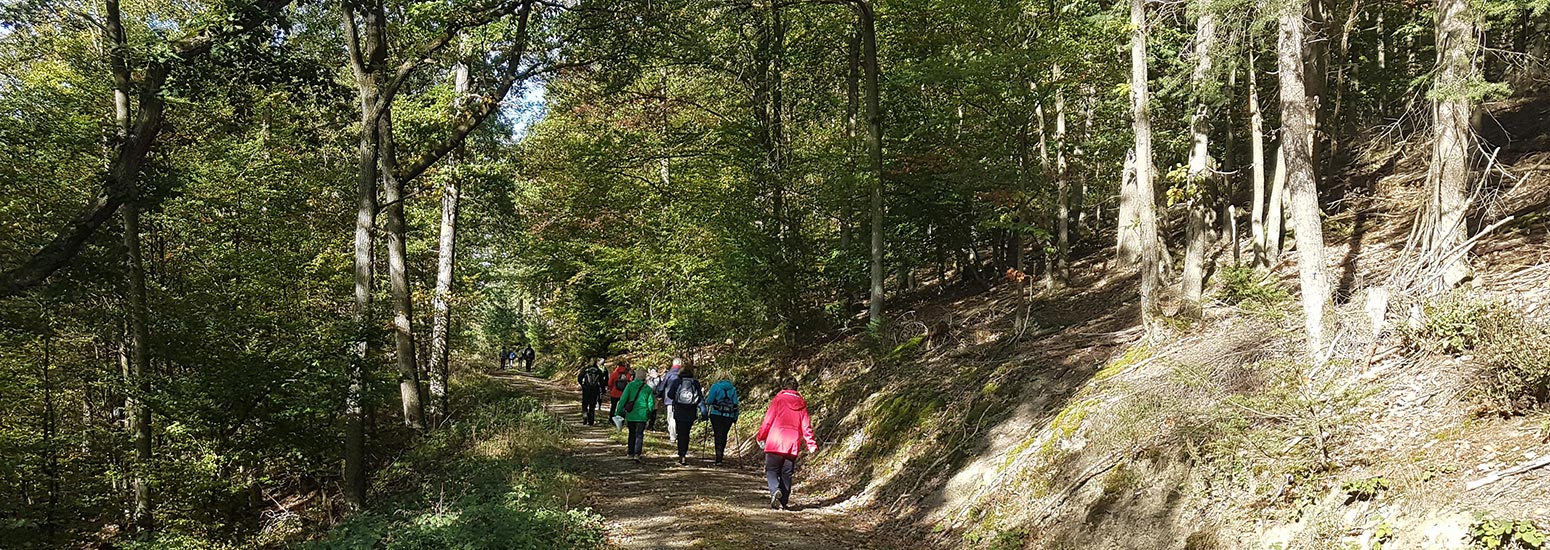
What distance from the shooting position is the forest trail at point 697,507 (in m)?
8.07

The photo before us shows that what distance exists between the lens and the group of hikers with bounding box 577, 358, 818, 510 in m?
9.62

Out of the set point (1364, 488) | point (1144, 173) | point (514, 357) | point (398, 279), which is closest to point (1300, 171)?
point (1144, 173)

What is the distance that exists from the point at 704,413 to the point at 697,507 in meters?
2.80

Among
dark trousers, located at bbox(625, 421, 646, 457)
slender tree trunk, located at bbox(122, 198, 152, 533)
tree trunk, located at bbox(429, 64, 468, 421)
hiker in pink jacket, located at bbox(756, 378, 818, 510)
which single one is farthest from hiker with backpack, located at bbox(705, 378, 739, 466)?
slender tree trunk, located at bbox(122, 198, 152, 533)

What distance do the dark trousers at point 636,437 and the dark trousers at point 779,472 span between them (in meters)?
3.53

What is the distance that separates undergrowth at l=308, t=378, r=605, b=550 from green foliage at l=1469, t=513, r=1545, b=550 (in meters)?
6.49

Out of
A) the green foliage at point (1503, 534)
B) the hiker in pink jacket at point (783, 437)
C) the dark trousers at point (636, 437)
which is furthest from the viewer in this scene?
the dark trousers at point (636, 437)

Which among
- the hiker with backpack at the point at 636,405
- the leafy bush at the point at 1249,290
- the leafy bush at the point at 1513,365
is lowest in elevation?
the hiker with backpack at the point at 636,405

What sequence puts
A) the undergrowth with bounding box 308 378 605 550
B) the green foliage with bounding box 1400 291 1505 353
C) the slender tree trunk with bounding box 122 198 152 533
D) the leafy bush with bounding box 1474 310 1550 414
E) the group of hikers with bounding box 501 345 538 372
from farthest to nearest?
the group of hikers with bounding box 501 345 538 372 < the slender tree trunk with bounding box 122 198 152 533 < the undergrowth with bounding box 308 378 605 550 < the green foliage with bounding box 1400 291 1505 353 < the leafy bush with bounding box 1474 310 1550 414

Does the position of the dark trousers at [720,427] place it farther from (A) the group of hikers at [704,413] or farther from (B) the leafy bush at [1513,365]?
(B) the leafy bush at [1513,365]

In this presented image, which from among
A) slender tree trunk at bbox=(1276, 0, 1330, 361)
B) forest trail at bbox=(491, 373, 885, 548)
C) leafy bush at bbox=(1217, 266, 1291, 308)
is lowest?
forest trail at bbox=(491, 373, 885, 548)

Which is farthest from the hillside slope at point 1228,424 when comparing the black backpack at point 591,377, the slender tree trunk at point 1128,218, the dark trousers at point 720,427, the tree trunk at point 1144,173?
the black backpack at point 591,377

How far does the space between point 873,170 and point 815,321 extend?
16.7 feet

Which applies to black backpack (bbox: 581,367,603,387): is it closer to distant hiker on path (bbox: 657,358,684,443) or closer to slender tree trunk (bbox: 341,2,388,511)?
distant hiker on path (bbox: 657,358,684,443)
